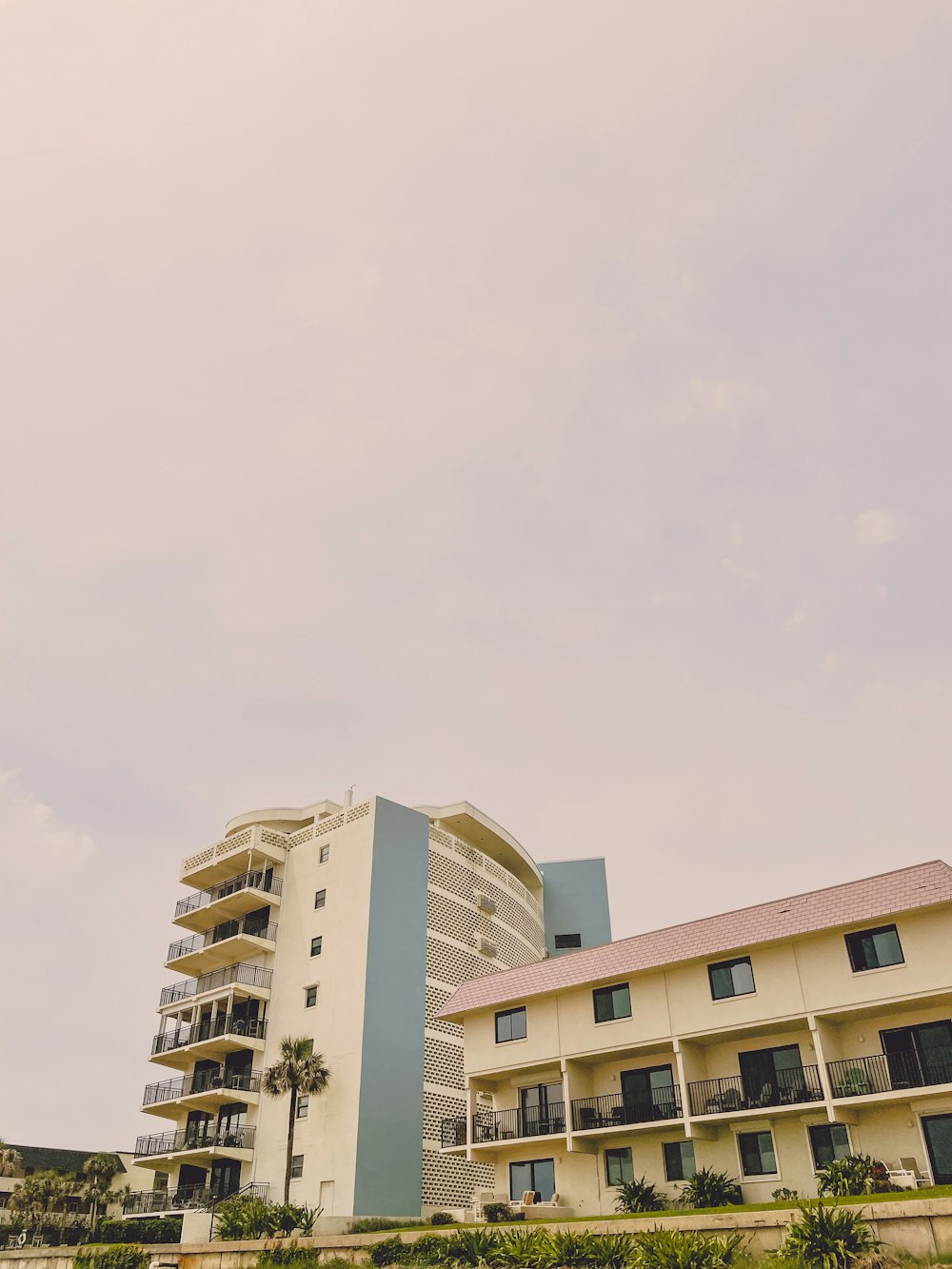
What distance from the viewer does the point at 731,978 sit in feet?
94.8

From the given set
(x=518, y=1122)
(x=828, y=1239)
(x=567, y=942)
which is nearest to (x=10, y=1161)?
(x=567, y=942)

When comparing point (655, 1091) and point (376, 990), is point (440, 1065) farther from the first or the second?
point (655, 1091)

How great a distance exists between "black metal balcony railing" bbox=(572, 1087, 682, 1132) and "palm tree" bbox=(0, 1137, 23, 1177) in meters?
46.0

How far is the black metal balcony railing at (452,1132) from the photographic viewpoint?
1391 inches

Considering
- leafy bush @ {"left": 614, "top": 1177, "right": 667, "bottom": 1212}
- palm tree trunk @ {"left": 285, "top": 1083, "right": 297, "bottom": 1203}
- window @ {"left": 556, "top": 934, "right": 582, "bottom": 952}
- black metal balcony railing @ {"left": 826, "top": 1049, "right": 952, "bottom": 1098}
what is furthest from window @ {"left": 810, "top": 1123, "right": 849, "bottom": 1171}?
window @ {"left": 556, "top": 934, "right": 582, "bottom": 952}

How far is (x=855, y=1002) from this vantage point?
2609 cm

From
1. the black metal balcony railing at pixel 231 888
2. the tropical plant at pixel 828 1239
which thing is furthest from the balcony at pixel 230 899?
the tropical plant at pixel 828 1239

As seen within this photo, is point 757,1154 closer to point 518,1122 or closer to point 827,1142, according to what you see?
point 827,1142

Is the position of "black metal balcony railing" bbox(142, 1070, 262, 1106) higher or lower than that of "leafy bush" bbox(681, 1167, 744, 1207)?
higher

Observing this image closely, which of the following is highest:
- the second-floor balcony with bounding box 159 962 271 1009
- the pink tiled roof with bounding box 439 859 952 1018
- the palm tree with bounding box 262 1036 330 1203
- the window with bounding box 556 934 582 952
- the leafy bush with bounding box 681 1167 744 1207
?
the window with bounding box 556 934 582 952

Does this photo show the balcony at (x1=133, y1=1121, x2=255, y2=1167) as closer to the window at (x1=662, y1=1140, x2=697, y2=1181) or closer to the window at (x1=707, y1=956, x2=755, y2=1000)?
the window at (x1=662, y1=1140, x2=697, y2=1181)

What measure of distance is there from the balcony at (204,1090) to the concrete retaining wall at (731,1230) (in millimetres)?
11530

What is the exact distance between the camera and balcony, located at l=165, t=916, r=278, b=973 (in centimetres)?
4503

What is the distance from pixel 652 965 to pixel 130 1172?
54.2 m
